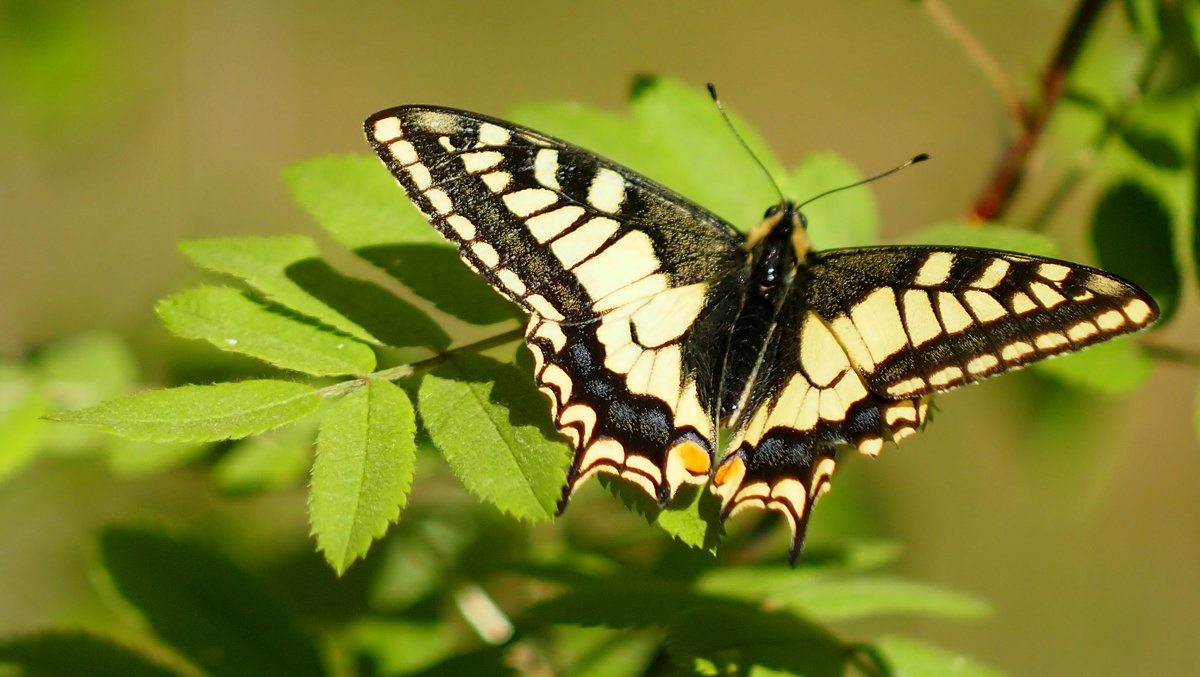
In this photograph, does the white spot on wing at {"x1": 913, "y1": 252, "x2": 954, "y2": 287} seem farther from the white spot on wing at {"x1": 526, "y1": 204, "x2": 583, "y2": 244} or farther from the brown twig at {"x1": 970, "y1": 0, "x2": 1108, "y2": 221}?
the white spot on wing at {"x1": 526, "y1": 204, "x2": 583, "y2": 244}

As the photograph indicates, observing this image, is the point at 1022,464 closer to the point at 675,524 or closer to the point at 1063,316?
the point at 1063,316

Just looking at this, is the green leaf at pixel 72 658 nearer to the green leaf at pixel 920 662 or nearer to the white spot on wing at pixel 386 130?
the white spot on wing at pixel 386 130

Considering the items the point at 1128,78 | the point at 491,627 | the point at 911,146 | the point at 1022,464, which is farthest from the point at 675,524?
the point at 911,146

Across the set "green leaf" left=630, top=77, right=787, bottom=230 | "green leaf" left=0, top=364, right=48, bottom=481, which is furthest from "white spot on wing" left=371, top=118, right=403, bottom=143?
"green leaf" left=0, top=364, right=48, bottom=481

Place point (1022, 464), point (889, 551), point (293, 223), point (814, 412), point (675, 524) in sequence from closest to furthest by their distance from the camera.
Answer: point (675, 524)
point (814, 412)
point (889, 551)
point (1022, 464)
point (293, 223)

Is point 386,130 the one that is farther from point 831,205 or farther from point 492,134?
point 831,205

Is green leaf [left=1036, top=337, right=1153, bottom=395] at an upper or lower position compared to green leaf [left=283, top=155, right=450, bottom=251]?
upper
